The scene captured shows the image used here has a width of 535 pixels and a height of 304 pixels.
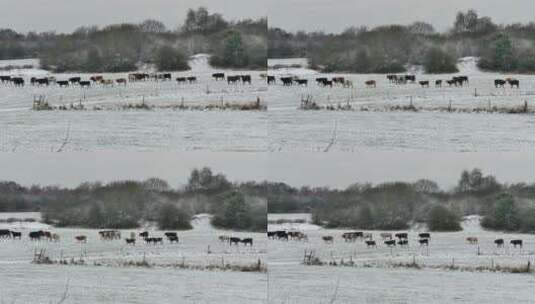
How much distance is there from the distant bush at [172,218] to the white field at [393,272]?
565 mm

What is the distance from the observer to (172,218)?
21.3ft

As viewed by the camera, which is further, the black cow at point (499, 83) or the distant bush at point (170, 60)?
the distant bush at point (170, 60)

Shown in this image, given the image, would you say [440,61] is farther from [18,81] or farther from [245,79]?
[18,81]

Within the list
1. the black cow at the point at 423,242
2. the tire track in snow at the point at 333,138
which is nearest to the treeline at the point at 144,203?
the tire track in snow at the point at 333,138

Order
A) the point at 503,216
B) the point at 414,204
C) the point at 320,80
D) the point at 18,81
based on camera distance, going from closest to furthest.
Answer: the point at 503,216
the point at 414,204
the point at 320,80
the point at 18,81

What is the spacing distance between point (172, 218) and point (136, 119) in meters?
0.70

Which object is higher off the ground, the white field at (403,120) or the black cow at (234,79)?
the black cow at (234,79)

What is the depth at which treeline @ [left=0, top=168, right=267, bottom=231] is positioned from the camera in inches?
251

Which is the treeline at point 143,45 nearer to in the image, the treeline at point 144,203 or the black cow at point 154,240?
the treeline at point 144,203

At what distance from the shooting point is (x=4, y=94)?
662 centimetres

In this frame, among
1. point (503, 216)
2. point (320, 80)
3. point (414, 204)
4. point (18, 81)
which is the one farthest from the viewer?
point (18, 81)

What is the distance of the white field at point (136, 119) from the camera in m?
6.38

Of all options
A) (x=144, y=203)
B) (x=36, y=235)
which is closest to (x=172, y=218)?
(x=144, y=203)

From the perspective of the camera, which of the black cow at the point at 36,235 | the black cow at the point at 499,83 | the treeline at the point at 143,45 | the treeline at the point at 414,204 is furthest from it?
the black cow at the point at 36,235
